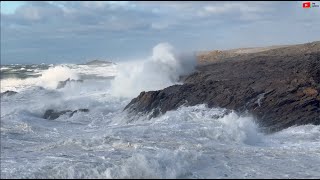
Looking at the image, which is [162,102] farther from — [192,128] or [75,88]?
[75,88]

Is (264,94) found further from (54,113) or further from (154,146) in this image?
(54,113)

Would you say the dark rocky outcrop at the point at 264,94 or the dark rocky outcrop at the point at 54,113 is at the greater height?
the dark rocky outcrop at the point at 264,94

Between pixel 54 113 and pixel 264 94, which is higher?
pixel 264 94

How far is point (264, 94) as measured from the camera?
19125 mm

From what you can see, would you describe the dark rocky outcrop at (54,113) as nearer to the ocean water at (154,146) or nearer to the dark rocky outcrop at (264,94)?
the ocean water at (154,146)

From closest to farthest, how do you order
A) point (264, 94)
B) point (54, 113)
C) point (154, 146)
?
point (154, 146), point (264, 94), point (54, 113)

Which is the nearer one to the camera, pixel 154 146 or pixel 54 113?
pixel 154 146

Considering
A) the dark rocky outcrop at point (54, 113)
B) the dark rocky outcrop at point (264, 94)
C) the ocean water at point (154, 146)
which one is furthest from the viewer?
the dark rocky outcrop at point (54, 113)

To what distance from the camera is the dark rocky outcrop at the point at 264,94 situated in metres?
17.8

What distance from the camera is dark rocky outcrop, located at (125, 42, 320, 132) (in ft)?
58.5

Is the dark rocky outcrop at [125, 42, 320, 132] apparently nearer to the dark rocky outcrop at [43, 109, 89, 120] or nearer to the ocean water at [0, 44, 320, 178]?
the ocean water at [0, 44, 320, 178]

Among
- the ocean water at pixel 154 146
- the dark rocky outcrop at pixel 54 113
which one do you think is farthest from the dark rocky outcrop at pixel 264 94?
the dark rocky outcrop at pixel 54 113

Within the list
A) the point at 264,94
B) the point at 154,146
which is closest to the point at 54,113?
the point at 264,94

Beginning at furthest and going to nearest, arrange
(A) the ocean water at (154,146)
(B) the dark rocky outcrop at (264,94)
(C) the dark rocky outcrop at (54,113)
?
(C) the dark rocky outcrop at (54,113)
(B) the dark rocky outcrop at (264,94)
(A) the ocean water at (154,146)
